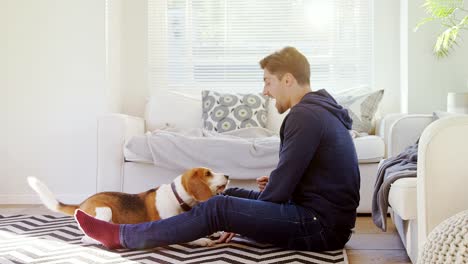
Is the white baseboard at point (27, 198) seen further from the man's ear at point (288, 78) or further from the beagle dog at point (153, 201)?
the man's ear at point (288, 78)

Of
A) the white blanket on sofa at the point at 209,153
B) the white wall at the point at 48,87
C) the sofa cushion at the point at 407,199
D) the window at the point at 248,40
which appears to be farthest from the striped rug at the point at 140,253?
the window at the point at 248,40

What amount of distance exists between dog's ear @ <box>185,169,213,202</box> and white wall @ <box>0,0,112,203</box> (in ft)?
5.82

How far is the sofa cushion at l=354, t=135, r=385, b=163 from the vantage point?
11.3ft

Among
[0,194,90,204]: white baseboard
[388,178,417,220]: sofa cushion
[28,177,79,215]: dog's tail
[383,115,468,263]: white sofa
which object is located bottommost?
[0,194,90,204]: white baseboard

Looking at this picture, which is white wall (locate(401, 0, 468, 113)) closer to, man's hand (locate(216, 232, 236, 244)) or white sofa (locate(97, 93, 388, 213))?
white sofa (locate(97, 93, 388, 213))

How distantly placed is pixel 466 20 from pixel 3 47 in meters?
2.99

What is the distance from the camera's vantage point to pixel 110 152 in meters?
3.63

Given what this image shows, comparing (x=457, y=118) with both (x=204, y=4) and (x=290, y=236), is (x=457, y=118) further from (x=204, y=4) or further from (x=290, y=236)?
(x=204, y=4)

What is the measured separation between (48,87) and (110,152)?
2.86ft

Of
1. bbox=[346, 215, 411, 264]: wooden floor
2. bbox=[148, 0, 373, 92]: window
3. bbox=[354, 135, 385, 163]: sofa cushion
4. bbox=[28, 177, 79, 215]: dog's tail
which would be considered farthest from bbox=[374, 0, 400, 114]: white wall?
bbox=[28, 177, 79, 215]: dog's tail

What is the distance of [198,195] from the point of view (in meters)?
2.52

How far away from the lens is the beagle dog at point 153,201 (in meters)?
2.54

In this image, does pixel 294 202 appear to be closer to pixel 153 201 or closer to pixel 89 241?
pixel 153 201

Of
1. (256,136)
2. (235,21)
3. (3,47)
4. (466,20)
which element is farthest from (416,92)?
(3,47)
